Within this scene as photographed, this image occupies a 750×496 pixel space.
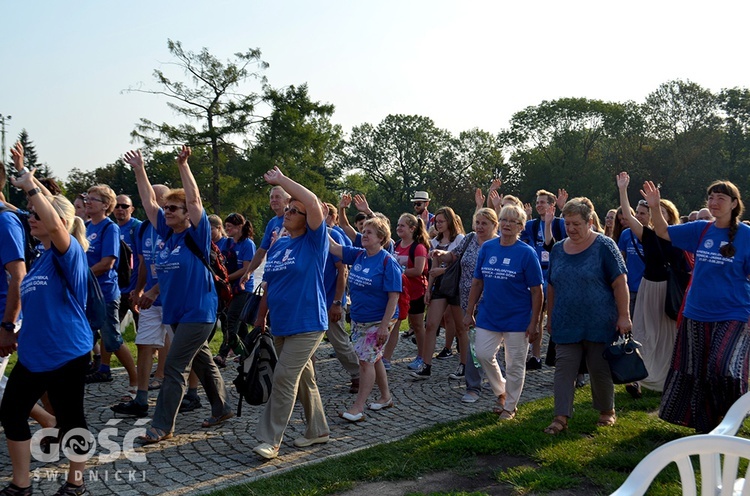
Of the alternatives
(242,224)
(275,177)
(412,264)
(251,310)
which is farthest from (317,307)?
(242,224)

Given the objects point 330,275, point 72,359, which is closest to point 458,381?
point 330,275

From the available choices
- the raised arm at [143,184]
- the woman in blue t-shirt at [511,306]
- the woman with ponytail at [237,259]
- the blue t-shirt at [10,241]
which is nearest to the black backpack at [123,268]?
the raised arm at [143,184]

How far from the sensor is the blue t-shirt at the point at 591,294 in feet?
19.4

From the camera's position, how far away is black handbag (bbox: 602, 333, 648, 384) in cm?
573

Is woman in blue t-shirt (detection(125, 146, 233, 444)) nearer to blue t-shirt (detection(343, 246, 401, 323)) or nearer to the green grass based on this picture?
the green grass

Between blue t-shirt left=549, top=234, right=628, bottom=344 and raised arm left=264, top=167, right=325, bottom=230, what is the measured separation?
220 centimetres

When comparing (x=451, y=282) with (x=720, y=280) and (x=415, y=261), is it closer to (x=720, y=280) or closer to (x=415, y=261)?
(x=415, y=261)

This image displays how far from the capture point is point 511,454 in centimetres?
543

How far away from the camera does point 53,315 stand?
455 cm

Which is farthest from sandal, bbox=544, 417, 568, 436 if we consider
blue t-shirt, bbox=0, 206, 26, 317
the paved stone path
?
blue t-shirt, bbox=0, 206, 26, 317

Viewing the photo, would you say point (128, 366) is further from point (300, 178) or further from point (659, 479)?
point (300, 178)

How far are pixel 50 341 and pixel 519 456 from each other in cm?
341

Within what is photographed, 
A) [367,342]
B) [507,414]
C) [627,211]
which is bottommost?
[507,414]

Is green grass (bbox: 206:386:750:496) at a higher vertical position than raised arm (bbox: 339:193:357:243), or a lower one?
lower
